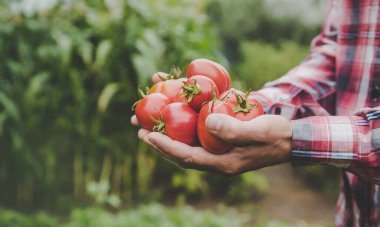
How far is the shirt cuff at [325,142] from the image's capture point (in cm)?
114

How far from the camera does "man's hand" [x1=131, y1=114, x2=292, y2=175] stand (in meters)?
1.09

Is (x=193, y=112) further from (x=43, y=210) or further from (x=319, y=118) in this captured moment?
(x=43, y=210)

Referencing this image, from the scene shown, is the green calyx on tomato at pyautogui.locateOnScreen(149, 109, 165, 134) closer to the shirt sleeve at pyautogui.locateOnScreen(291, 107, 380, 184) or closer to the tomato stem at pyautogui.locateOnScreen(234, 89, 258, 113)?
the tomato stem at pyautogui.locateOnScreen(234, 89, 258, 113)

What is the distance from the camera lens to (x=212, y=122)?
1102 millimetres

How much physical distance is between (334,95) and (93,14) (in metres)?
2.71

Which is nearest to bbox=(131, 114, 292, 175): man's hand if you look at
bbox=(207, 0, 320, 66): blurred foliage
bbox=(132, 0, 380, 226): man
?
bbox=(132, 0, 380, 226): man

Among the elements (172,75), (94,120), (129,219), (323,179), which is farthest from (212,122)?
(323,179)

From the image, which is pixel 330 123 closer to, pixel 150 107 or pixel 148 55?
pixel 150 107

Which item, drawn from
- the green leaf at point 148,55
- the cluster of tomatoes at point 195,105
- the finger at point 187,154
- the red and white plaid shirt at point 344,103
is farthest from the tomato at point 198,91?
the green leaf at point 148,55

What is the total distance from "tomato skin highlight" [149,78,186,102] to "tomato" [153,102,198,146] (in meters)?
0.08

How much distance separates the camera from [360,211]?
1467 millimetres

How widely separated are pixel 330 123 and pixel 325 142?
53mm

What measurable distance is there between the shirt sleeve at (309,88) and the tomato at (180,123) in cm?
32

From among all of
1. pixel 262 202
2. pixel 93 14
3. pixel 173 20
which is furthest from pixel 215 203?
pixel 93 14
